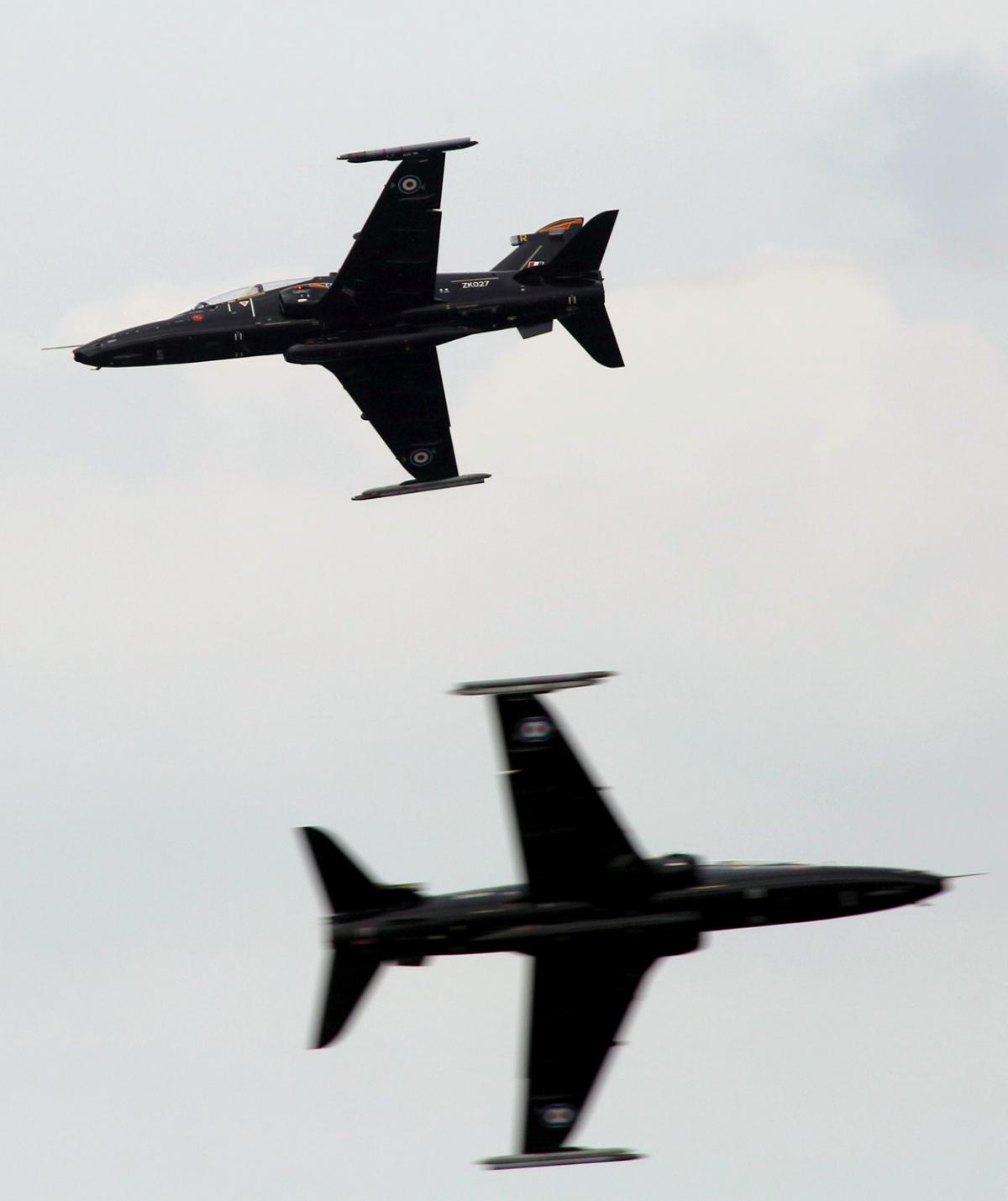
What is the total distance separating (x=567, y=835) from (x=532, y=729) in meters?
2.99

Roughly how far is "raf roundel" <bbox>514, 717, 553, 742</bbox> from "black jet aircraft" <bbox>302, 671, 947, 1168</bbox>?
0.03 metres

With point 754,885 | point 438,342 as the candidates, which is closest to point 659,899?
point 754,885

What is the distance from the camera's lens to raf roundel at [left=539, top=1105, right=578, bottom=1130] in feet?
230

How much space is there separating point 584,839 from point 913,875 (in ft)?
26.9

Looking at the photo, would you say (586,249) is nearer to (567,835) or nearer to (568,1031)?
(567,835)

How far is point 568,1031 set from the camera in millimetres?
70375

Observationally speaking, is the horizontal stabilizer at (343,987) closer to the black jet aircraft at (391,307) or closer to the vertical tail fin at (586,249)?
the black jet aircraft at (391,307)

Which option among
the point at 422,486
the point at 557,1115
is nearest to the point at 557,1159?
the point at 557,1115

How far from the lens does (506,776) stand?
219 feet

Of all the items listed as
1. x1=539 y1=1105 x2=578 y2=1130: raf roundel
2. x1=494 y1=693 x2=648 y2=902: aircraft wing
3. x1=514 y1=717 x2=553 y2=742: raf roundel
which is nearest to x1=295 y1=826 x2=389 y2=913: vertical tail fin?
x1=494 y1=693 x2=648 y2=902: aircraft wing

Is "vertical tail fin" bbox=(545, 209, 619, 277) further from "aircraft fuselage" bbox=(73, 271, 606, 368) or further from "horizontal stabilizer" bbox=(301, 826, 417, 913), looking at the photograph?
"horizontal stabilizer" bbox=(301, 826, 417, 913)

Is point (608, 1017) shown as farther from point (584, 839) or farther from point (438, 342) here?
point (438, 342)

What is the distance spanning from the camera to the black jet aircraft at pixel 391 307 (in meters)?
85.2

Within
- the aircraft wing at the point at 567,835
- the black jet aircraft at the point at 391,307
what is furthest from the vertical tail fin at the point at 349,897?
the black jet aircraft at the point at 391,307
